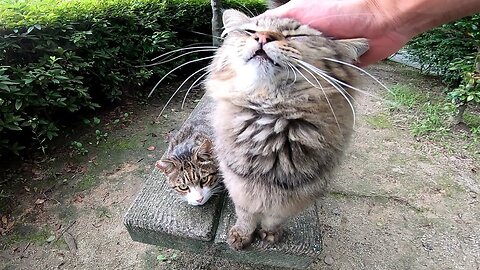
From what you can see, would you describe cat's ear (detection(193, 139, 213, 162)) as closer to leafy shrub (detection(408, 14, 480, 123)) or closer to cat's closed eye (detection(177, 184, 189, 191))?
cat's closed eye (detection(177, 184, 189, 191))

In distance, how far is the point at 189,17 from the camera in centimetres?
443

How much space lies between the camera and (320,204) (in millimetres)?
2850

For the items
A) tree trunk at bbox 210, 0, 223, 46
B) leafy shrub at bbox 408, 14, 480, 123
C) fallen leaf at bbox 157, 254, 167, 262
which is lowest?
fallen leaf at bbox 157, 254, 167, 262

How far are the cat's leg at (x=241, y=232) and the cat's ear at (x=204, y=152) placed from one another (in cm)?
35

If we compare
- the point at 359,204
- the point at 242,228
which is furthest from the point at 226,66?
the point at 359,204

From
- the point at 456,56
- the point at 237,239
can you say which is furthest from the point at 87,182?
the point at 456,56

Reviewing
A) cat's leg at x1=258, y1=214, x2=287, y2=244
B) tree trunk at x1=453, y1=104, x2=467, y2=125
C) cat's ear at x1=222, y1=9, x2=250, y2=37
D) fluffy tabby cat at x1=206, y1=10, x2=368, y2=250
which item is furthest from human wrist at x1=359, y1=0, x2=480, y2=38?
tree trunk at x1=453, y1=104, x2=467, y2=125

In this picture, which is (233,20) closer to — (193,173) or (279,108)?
(279,108)

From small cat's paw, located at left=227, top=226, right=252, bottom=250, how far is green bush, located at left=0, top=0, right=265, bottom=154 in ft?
5.74

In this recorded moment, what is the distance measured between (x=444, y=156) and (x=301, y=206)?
97.5 inches

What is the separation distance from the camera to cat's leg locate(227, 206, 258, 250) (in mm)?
1771

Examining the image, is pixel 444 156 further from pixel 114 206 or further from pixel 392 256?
pixel 114 206

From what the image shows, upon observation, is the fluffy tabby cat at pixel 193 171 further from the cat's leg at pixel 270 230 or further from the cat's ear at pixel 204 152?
the cat's leg at pixel 270 230

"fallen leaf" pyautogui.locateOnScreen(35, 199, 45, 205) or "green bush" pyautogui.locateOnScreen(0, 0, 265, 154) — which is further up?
"green bush" pyautogui.locateOnScreen(0, 0, 265, 154)
